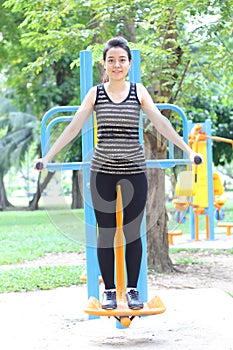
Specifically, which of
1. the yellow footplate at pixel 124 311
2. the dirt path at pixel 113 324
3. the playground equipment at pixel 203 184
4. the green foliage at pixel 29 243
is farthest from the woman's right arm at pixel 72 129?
the playground equipment at pixel 203 184

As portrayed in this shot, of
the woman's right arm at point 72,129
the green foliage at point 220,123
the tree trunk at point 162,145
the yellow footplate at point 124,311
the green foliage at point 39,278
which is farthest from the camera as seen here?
the green foliage at point 220,123

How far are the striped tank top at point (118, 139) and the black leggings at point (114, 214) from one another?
5 cm

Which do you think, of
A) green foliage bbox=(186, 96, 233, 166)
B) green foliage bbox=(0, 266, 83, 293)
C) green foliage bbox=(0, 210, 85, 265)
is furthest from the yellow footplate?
green foliage bbox=(186, 96, 233, 166)

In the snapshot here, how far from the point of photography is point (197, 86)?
27.8 feet

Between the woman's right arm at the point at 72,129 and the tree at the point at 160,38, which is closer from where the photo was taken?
the woman's right arm at the point at 72,129

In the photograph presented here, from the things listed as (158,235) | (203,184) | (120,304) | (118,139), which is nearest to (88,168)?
(118,139)

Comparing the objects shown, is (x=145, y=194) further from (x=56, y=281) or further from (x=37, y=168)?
(x=56, y=281)

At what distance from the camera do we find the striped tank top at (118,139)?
4.07 metres

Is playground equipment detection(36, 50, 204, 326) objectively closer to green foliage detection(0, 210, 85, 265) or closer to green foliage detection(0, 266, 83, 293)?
green foliage detection(0, 210, 85, 265)

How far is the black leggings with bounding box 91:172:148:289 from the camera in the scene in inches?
161

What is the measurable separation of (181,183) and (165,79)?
3.01 meters

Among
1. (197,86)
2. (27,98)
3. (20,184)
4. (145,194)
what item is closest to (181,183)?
(145,194)

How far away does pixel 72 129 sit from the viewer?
4188mm

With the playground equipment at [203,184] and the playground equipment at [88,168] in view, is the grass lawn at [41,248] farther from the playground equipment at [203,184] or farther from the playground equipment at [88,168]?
the playground equipment at [203,184]
